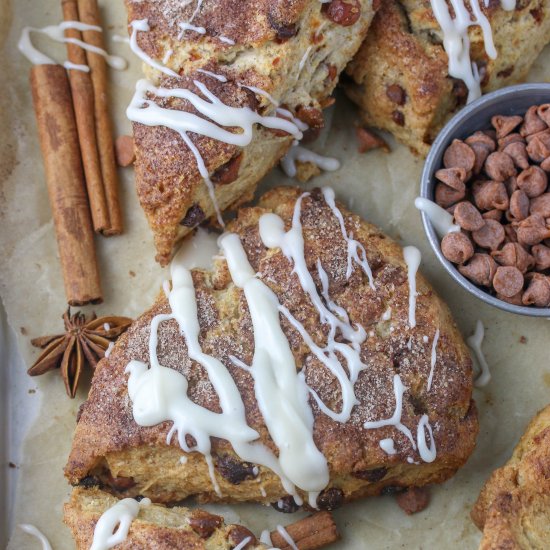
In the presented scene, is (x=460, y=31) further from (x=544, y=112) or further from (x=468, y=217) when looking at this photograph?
(x=468, y=217)

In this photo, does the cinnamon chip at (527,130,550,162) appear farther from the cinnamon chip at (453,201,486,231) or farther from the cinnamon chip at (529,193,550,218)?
the cinnamon chip at (453,201,486,231)

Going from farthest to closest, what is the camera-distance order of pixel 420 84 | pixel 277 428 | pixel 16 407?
pixel 16 407 → pixel 420 84 → pixel 277 428


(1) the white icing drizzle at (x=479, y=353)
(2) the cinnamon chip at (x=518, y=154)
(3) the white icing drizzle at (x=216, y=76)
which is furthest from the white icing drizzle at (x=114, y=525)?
(2) the cinnamon chip at (x=518, y=154)

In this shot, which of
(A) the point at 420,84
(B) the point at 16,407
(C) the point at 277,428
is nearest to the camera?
(C) the point at 277,428

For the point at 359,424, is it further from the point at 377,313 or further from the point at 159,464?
the point at 159,464

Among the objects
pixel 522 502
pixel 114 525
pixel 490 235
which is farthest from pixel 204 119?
pixel 522 502

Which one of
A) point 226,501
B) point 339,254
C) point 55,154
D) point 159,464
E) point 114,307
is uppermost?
point 55,154

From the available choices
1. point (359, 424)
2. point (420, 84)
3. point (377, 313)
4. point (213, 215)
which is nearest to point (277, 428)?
point (359, 424)
